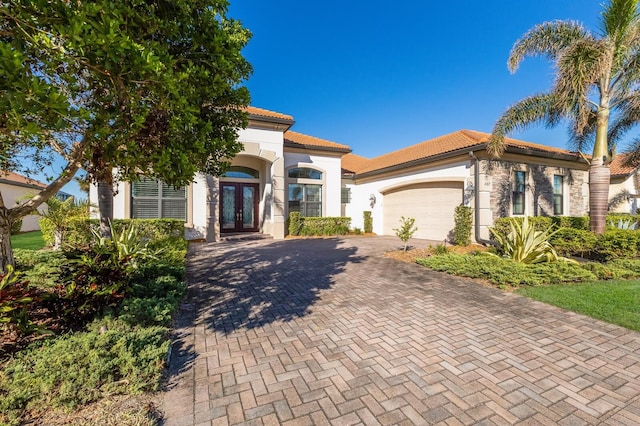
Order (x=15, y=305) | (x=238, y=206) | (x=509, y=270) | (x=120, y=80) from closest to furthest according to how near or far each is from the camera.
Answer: (x=120, y=80) < (x=15, y=305) < (x=509, y=270) < (x=238, y=206)

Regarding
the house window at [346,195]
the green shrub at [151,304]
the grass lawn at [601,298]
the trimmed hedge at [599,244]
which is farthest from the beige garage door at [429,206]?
the green shrub at [151,304]

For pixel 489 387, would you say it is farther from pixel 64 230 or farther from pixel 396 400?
pixel 64 230

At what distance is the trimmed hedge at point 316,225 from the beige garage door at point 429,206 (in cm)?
310

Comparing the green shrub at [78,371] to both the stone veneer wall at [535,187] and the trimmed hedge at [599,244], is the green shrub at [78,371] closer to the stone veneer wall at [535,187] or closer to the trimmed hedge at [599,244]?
the trimmed hedge at [599,244]

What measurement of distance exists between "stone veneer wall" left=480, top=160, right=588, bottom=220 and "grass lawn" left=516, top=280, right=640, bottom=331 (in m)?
6.24

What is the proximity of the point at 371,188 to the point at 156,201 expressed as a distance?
12.3 metres

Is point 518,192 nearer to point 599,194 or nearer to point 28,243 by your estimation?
point 599,194

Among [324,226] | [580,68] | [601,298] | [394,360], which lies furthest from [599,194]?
[324,226]

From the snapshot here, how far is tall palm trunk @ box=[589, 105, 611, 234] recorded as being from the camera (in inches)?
345

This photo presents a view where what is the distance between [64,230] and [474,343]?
41.5 feet

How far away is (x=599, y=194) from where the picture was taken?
28.8 ft

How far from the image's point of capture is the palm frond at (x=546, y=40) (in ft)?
28.5

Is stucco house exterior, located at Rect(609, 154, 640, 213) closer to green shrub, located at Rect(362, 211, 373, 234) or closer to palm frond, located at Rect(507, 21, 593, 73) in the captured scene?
palm frond, located at Rect(507, 21, 593, 73)

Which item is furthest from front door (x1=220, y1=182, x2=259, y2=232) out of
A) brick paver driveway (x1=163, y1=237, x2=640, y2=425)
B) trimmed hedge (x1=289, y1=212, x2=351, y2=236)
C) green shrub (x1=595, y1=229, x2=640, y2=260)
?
green shrub (x1=595, y1=229, x2=640, y2=260)
